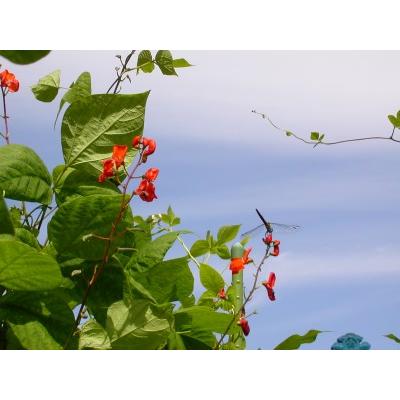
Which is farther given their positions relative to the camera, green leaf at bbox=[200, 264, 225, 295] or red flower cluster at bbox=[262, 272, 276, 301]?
green leaf at bbox=[200, 264, 225, 295]

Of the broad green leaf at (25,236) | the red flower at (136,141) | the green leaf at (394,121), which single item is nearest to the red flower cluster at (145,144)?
the red flower at (136,141)

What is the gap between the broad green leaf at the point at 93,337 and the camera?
62 centimetres

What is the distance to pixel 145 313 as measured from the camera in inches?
25.2

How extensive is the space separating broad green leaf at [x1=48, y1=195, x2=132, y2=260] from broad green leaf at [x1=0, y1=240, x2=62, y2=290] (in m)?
0.06

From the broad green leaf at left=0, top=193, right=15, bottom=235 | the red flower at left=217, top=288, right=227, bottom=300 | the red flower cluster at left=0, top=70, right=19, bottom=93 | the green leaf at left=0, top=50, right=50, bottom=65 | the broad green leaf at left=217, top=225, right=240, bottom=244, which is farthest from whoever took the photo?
the broad green leaf at left=217, top=225, right=240, bottom=244

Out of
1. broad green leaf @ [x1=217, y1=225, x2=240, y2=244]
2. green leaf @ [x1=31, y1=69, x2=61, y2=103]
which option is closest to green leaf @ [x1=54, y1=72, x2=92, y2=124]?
green leaf @ [x1=31, y1=69, x2=61, y2=103]

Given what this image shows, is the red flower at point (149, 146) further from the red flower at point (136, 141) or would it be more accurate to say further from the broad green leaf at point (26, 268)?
the broad green leaf at point (26, 268)

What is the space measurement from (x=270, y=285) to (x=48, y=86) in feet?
1.49

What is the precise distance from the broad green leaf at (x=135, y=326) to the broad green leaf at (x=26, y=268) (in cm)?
8

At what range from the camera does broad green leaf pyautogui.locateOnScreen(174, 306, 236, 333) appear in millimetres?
729

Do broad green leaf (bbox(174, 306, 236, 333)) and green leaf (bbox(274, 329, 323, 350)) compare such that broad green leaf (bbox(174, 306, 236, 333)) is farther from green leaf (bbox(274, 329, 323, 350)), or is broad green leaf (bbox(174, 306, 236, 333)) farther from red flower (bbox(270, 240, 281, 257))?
red flower (bbox(270, 240, 281, 257))

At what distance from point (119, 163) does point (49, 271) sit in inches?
6.7

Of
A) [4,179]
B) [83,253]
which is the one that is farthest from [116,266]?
[4,179]
